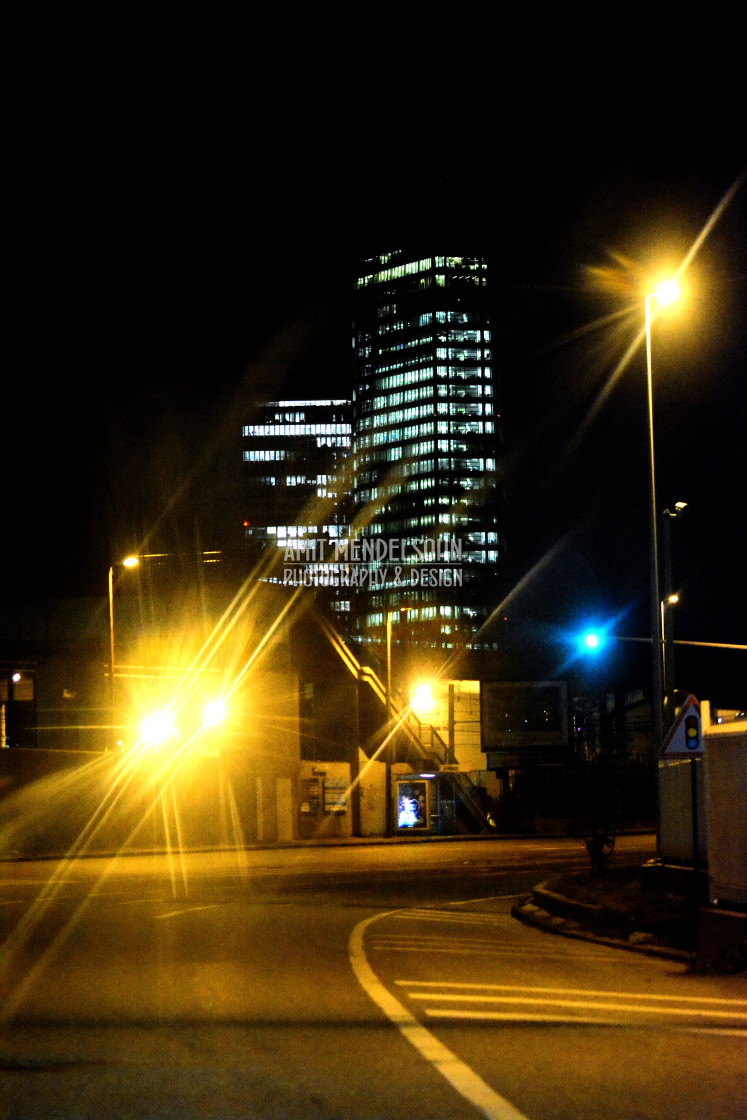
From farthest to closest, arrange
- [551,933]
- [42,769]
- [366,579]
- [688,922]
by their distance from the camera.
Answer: [366,579] < [42,769] < [551,933] < [688,922]

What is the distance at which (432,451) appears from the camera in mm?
187250

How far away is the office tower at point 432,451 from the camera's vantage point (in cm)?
18512

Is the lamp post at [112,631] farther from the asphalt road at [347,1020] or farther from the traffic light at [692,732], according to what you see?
the traffic light at [692,732]

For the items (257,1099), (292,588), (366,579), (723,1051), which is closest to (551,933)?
(723,1051)

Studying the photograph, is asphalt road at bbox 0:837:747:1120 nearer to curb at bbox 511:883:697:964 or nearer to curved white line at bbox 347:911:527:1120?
Result: curved white line at bbox 347:911:527:1120

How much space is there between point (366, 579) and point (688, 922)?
18189 centimetres

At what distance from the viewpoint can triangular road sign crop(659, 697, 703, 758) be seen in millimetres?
16484

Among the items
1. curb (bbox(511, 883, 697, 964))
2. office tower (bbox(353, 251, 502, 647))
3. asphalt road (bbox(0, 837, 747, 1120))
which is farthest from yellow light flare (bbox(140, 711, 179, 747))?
office tower (bbox(353, 251, 502, 647))

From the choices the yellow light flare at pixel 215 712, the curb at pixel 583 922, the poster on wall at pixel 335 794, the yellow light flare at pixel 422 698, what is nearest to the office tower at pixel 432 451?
the yellow light flare at pixel 422 698

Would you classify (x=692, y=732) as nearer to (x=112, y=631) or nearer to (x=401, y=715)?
(x=112, y=631)

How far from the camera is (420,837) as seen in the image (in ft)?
177

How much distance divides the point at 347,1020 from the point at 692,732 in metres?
7.98

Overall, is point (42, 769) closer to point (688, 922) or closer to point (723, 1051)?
point (688, 922)

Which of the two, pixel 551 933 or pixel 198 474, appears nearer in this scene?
pixel 551 933
